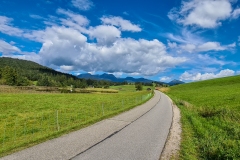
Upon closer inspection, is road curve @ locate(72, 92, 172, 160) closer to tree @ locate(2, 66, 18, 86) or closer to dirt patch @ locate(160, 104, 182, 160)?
dirt patch @ locate(160, 104, 182, 160)

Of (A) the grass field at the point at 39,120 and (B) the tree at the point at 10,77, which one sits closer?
(A) the grass field at the point at 39,120

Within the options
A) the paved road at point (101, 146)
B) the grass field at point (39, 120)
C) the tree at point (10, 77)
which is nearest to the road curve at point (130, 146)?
the paved road at point (101, 146)

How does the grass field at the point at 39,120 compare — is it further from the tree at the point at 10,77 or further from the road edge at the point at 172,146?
the tree at the point at 10,77

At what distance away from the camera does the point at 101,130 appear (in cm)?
1397

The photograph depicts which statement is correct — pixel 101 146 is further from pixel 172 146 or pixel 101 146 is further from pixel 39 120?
pixel 39 120

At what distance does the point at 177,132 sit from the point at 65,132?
810 cm

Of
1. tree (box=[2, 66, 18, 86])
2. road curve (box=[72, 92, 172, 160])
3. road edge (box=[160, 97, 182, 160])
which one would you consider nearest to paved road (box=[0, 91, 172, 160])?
road curve (box=[72, 92, 172, 160])

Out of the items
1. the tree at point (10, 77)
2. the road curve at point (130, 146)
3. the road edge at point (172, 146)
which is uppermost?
the tree at point (10, 77)

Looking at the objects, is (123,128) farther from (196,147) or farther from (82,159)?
(82,159)

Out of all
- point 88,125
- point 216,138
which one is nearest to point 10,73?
point 88,125

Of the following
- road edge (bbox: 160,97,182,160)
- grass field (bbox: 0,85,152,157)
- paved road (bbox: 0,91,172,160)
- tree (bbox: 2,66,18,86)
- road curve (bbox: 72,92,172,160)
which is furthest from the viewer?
tree (bbox: 2,66,18,86)

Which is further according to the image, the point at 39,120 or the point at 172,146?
the point at 39,120

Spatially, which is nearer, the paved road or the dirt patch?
the paved road

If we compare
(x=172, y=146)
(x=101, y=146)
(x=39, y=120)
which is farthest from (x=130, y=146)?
(x=39, y=120)
